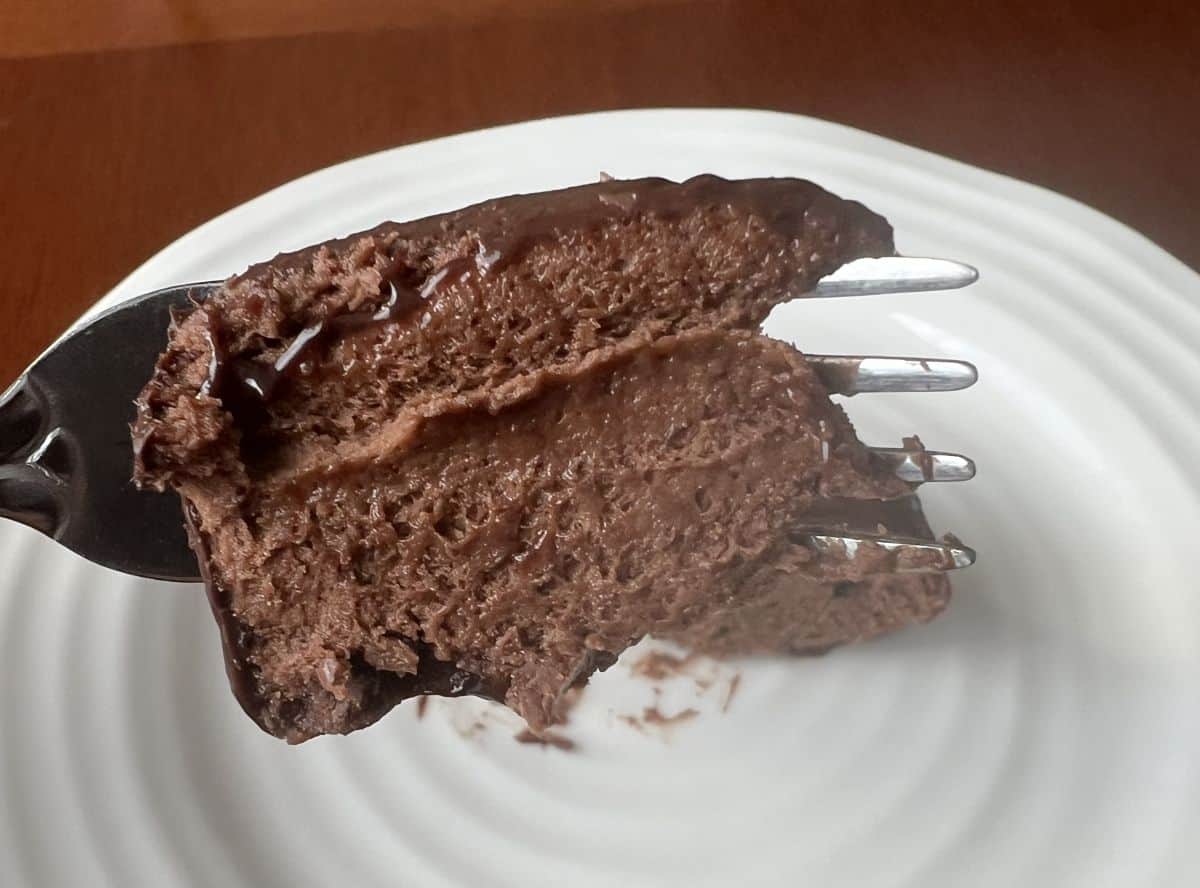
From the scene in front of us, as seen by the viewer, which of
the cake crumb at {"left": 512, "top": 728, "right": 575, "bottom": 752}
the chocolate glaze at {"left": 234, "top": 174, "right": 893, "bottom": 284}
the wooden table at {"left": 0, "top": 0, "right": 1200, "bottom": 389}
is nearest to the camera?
the chocolate glaze at {"left": 234, "top": 174, "right": 893, "bottom": 284}

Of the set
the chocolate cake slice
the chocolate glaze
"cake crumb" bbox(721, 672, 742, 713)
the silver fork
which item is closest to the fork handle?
the silver fork

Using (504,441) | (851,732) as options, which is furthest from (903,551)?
(504,441)

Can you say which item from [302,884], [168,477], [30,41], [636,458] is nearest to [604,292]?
[636,458]

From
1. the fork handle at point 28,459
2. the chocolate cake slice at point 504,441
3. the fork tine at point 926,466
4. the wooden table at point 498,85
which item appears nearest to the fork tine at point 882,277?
the chocolate cake slice at point 504,441

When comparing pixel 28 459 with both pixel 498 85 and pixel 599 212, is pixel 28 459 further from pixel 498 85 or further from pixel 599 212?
pixel 498 85

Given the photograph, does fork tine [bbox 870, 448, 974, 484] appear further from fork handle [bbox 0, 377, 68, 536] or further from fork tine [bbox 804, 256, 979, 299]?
fork handle [bbox 0, 377, 68, 536]

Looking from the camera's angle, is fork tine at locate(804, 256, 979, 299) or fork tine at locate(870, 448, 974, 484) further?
fork tine at locate(870, 448, 974, 484)

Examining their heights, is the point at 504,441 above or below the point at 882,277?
below
